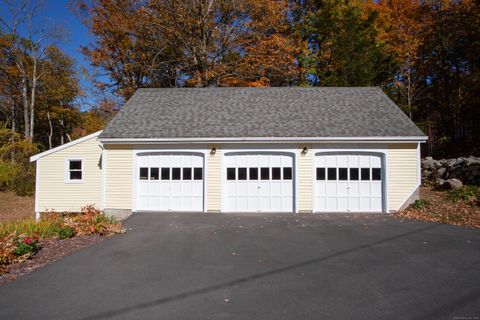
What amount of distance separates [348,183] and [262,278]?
8823 mm

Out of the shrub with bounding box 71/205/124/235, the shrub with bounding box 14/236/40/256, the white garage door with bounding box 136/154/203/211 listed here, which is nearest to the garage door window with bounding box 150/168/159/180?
the white garage door with bounding box 136/154/203/211

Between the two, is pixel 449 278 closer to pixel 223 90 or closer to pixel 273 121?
pixel 273 121

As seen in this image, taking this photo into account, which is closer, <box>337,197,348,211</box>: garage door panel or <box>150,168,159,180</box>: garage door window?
<box>337,197,348,211</box>: garage door panel

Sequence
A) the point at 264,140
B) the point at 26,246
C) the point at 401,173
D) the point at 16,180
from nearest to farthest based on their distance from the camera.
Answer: the point at 26,246 < the point at 264,140 < the point at 401,173 < the point at 16,180

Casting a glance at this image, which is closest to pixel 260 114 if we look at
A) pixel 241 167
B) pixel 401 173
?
pixel 241 167

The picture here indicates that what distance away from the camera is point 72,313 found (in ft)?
15.6

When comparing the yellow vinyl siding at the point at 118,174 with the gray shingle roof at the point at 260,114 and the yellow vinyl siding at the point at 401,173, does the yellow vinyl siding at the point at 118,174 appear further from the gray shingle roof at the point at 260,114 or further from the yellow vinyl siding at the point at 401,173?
the yellow vinyl siding at the point at 401,173

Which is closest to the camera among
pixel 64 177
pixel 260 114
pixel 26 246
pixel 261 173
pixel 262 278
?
pixel 262 278

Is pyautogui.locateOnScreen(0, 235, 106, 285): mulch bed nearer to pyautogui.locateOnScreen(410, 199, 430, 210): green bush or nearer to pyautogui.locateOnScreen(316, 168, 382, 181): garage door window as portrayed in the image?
pyautogui.locateOnScreen(316, 168, 382, 181): garage door window

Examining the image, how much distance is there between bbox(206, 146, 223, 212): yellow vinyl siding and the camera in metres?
13.9

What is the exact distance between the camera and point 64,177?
1480 cm

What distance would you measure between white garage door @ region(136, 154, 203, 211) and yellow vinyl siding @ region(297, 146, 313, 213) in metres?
3.95

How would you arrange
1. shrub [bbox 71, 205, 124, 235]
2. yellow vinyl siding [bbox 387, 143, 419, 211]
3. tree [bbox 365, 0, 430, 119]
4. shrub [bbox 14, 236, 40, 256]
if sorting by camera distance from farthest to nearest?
tree [bbox 365, 0, 430, 119] < yellow vinyl siding [bbox 387, 143, 419, 211] < shrub [bbox 71, 205, 124, 235] < shrub [bbox 14, 236, 40, 256]

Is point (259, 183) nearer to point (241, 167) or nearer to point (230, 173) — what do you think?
point (241, 167)
